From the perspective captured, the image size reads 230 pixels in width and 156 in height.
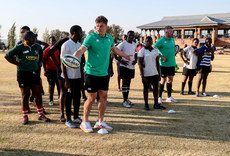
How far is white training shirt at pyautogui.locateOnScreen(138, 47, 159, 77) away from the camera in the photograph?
19.2ft

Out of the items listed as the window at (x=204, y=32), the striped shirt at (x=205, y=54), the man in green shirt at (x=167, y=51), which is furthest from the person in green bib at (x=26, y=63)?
the window at (x=204, y=32)

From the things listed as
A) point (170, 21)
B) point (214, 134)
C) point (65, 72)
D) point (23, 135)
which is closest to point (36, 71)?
point (65, 72)

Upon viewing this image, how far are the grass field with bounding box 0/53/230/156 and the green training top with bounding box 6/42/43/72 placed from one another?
1.29m

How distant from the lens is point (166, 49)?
6.58m

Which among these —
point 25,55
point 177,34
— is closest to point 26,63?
point 25,55

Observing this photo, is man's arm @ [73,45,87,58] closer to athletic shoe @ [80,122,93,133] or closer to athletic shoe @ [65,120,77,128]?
athletic shoe @ [80,122,93,133]

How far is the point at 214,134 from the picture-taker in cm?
425

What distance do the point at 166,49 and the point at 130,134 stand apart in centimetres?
336

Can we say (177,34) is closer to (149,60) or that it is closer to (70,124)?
(149,60)

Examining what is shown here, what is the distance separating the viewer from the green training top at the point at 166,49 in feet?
21.4

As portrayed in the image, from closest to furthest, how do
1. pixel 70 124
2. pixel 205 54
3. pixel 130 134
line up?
1. pixel 130 134
2. pixel 70 124
3. pixel 205 54

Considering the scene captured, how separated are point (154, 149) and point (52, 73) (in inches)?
163

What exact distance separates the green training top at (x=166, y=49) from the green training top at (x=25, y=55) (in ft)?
11.7

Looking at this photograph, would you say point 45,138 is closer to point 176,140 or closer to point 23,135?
point 23,135
